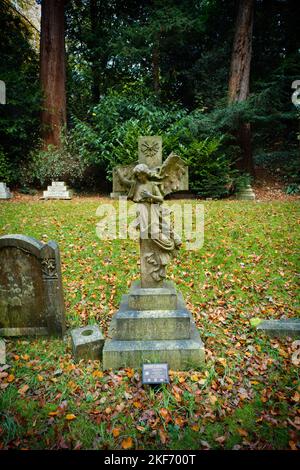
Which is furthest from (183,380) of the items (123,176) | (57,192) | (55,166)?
(55,166)

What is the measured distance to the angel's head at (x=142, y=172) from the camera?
3148mm

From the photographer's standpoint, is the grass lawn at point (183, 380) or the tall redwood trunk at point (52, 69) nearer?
the grass lawn at point (183, 380)

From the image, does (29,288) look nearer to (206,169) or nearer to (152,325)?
(152,325)

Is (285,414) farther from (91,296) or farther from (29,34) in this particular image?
(29,34)

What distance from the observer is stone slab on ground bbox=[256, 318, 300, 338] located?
3.79 m

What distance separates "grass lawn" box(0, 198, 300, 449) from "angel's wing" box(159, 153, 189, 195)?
222 centimetres

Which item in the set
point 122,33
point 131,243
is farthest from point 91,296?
point 122,33

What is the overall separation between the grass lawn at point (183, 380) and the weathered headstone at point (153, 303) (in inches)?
9.1

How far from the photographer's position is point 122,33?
13969 mm

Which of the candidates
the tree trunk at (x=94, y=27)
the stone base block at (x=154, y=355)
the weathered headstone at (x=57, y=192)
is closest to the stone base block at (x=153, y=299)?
the stone base block at (x=154, y=355)

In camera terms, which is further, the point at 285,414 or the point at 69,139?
the point at 69,139

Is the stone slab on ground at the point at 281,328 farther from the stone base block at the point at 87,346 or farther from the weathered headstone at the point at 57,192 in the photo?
the weathered headstone at the point at 57,192
